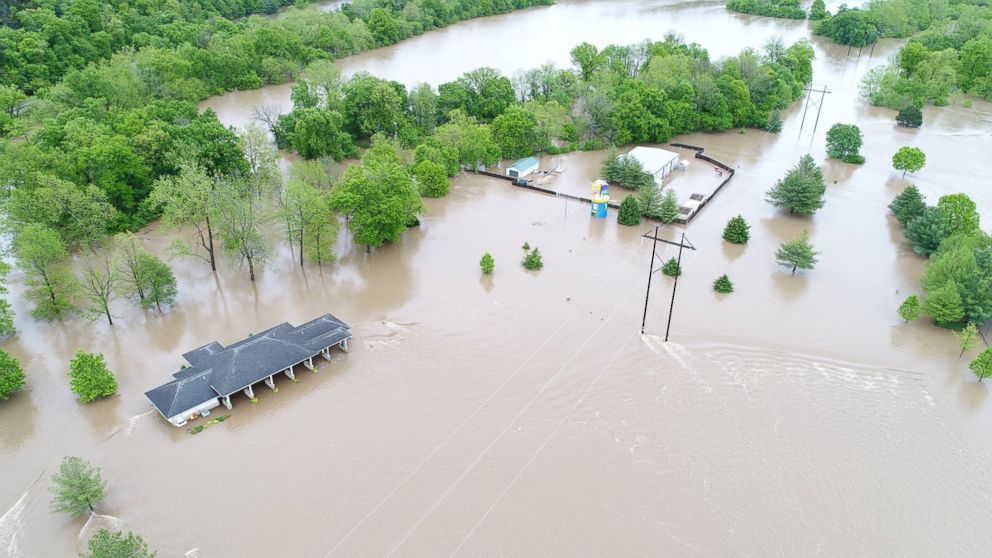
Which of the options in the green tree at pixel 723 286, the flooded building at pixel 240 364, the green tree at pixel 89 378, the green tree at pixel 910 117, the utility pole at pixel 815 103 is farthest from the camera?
the utility pole at pixel 815 103

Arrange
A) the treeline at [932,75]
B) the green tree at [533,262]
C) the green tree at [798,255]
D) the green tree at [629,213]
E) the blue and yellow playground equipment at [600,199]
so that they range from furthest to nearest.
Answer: the treeline at [932,75] → the blue and yellow playground equipment at [600,199] → the green tree at [629,213] → the green tree at [533,262] → the green tree at [798,255]

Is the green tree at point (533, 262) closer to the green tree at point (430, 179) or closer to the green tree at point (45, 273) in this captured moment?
the green tree at point (430, 179)

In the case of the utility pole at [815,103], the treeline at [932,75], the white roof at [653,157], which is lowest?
the white roof at [653,157]

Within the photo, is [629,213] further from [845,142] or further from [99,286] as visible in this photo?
[99,286]

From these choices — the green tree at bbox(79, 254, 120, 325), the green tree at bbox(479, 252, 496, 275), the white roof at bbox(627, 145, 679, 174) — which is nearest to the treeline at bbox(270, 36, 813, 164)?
the white roof at bbox(627, 145, 679, 174)

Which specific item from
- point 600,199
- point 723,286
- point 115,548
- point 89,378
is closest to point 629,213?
point 600,199

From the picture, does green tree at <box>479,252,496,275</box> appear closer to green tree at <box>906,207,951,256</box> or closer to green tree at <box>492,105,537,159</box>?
green tree at <box>492,105,537,159</box>

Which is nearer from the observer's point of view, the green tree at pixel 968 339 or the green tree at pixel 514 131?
the green tree at pixel 968 339

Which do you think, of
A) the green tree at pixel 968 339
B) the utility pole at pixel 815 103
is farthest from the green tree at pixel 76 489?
the utility pole at pixel 815 103

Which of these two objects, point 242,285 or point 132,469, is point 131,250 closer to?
point 242,285

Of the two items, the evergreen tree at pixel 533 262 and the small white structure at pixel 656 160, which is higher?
the small white structure at pixel 656 160
